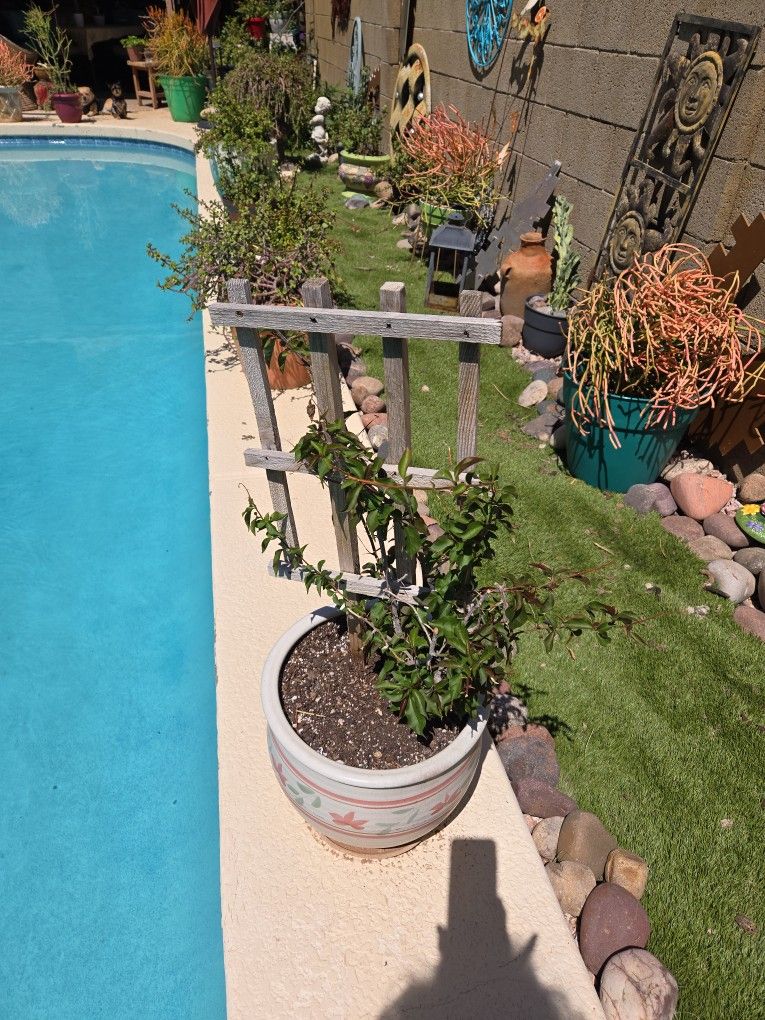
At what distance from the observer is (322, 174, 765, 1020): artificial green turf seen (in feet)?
6.26

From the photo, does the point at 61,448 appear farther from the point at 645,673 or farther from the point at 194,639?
the point at 645,673

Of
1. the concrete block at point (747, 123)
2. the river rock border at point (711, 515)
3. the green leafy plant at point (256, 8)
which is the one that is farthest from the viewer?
the green leafy plant at point (256, 8)

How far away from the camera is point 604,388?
10.4ft

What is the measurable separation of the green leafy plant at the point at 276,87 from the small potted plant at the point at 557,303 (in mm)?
5036

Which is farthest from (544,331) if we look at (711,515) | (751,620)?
(751,620)

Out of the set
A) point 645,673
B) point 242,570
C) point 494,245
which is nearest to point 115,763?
point 242,570

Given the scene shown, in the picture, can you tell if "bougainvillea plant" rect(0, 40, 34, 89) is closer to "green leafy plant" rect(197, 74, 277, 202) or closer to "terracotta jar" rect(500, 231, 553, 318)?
"green leafy plant" rect(197, 74, 277, 202)

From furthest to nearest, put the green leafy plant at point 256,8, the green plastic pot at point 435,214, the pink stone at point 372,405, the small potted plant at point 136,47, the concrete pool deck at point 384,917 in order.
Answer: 1. the green leafy plant at point 256,8
2. the small potted plant at point 136,47
3. the green plastic pot at point 435,214
4. the pink stone at point 372,405
5. the concrete pool deck at point 384,917

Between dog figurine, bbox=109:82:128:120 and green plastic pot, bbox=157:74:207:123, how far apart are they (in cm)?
95

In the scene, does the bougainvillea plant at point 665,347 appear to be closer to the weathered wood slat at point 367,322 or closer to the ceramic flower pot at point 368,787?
the weathered wood slat at point 367,322

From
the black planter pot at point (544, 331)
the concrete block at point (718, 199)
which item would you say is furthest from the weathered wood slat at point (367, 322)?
the black planter pot at point (544, 331)

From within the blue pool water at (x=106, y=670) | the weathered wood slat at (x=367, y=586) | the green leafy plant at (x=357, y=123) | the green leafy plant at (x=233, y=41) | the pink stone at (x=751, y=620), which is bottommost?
the blue pool water at (x=106, y=670)

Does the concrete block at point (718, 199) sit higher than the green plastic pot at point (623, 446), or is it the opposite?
the concrete block at point (718, 199)

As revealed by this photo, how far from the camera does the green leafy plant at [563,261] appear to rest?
468 cm
